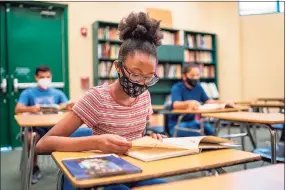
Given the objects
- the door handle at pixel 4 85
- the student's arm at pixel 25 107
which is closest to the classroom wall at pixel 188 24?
the door handle at pixel 4 85

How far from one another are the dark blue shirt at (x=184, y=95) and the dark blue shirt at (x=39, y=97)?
1.39 m

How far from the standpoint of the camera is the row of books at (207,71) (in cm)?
655

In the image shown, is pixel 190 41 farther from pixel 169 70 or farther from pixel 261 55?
pixel 261 55

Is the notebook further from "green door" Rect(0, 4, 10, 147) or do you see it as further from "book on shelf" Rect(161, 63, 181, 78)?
"book on shelf" Rect(161, 63, 181, 78)

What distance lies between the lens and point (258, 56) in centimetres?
684

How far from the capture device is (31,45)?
4941 mm

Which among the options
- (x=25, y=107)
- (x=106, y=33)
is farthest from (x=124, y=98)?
(x=106, y=33)

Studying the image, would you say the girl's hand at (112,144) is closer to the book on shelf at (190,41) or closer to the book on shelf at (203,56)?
the book on shelf at (190,41)

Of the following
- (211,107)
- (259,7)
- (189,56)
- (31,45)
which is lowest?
(211,107)

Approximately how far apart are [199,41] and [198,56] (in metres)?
0.33

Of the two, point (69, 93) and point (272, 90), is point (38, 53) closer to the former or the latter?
point (69, 93)

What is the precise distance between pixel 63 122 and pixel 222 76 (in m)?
6.09

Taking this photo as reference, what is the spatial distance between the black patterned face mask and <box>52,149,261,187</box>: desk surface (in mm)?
348

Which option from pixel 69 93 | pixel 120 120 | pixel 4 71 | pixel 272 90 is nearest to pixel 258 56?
pixel 272 90
